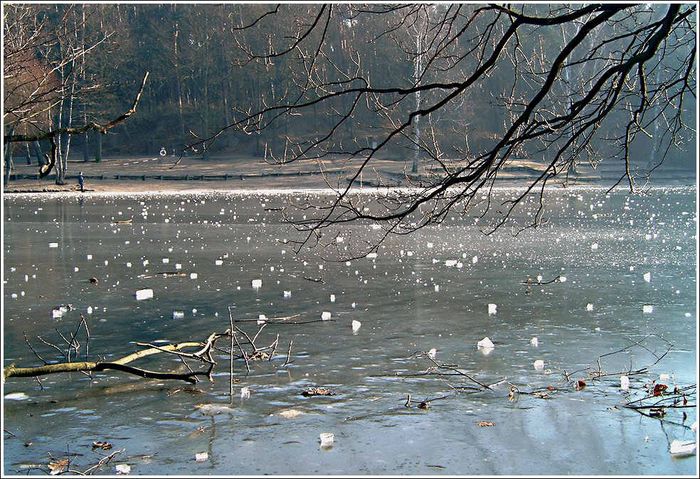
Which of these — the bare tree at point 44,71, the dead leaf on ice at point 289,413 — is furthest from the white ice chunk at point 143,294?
the dead leaf on ice at point 289,413

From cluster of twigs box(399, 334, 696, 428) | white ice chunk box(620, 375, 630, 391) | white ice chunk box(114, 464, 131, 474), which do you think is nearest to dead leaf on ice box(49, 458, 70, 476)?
white ice chunk box(114, 464, 131, 474)

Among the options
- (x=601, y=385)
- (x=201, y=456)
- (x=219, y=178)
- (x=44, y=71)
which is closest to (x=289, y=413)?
(x=201, y=456)

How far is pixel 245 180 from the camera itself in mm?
49031

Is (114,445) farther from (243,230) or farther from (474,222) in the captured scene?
(474,222)

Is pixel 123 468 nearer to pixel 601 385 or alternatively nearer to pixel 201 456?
pixel 201 456

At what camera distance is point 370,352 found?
849 centimetres

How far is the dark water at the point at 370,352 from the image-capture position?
18.6 ft

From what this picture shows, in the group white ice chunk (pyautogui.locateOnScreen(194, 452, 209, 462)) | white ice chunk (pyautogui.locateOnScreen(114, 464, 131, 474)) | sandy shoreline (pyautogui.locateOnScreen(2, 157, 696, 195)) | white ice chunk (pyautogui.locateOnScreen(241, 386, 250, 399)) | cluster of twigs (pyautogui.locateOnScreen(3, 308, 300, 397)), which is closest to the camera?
white ice chunk (pyautogui.locateOnScreen(114, 464, 131, 474))

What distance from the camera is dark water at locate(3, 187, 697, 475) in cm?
568

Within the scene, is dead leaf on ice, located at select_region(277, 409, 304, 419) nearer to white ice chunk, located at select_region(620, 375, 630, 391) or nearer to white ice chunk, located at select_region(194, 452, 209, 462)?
white ice chunk, located at select_region(194, 452, 209, 462)

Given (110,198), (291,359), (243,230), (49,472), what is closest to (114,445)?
(49,472)

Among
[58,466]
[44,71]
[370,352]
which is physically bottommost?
[58,466]

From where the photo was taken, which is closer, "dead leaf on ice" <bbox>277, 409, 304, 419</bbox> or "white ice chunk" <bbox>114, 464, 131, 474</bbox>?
"white ice chunk" <bbox>114, 464, 131, 474</bbox>

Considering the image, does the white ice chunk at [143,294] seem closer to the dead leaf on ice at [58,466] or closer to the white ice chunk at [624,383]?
the dead leaf on ice at [58,466]
